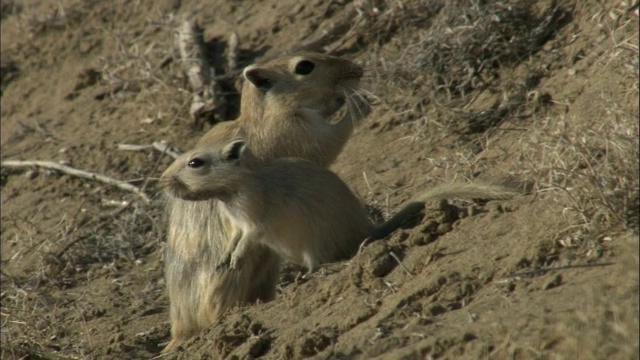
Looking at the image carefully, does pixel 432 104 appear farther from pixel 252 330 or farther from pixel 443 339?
pixel 443 339

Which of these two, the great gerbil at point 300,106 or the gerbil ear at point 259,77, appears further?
the gerbil ear at point 259,77

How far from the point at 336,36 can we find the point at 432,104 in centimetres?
139

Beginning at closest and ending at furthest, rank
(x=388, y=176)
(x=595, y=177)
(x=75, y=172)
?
1. (x=595, y=177)
2. (x=388, y=176)
3. (x=75, y=172)

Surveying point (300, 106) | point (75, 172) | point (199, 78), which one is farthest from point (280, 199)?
point (75, 172)

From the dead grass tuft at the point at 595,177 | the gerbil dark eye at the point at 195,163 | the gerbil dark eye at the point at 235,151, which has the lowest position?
the gerbil dark eye at the point at 195,163

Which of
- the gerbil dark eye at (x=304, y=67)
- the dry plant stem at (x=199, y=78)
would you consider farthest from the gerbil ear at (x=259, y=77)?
the dry plant stem at (x=199, y=78)

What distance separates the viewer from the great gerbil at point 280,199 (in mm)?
5992

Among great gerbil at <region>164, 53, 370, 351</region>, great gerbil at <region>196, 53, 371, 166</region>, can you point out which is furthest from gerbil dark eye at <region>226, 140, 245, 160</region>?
great gerbil at <region>196, 53, 371, 166</region>

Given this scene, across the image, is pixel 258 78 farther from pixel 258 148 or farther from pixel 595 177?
pixel 595 177

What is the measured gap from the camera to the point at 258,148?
6766mm

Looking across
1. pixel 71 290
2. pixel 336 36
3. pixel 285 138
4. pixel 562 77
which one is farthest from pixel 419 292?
pixel 336 36

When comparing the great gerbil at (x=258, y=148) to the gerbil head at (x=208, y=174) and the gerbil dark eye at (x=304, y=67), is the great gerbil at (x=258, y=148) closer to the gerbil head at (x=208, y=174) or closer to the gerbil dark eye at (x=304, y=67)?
the gerbil dark eye at (x=304, y=67)

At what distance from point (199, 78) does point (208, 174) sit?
3221mm

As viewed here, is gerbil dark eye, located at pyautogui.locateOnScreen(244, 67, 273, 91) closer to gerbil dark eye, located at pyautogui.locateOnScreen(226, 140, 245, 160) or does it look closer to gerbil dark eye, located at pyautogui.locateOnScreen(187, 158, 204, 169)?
gerbil dark eye, located at pyautogui.locateOnScreen(226, 140, 245, 160)
